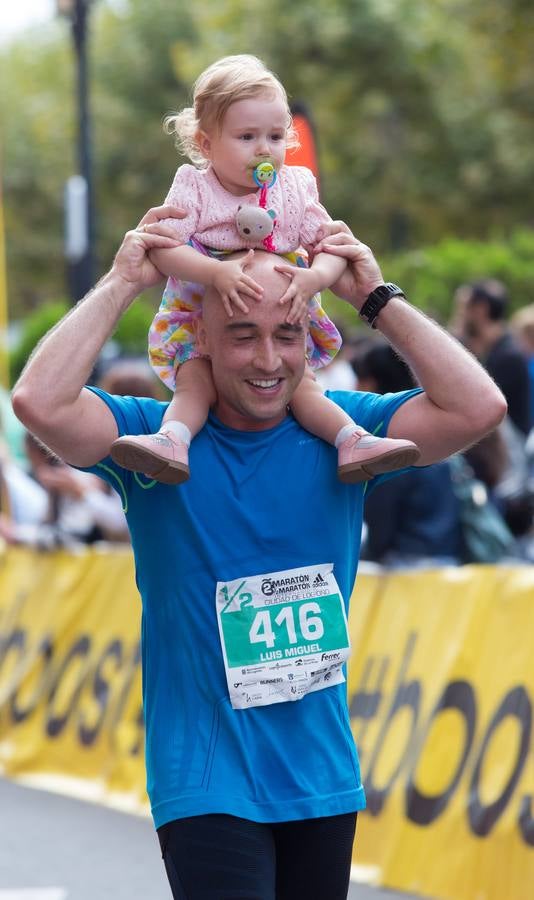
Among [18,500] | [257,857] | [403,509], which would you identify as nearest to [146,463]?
[257,857]

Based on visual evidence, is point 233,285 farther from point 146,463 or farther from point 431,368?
point 431,368

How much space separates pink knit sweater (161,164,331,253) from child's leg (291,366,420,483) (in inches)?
14.2

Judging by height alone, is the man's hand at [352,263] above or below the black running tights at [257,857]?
above

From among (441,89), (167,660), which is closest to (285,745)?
(167,660)

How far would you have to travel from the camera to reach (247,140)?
3807 mm

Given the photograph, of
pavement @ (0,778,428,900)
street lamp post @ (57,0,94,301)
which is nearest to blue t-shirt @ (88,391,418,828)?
pavement @ (0,778,428,900)

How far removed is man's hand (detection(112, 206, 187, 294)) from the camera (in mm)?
3762

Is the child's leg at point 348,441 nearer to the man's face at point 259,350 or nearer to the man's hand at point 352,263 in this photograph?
the man's face at point 259,350

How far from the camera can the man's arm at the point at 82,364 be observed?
3.70 m

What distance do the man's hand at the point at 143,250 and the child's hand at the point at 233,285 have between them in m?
0.16

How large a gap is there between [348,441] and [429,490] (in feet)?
12.6

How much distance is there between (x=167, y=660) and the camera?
3703mm

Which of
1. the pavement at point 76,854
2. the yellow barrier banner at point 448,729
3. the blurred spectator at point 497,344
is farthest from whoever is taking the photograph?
the blurred spectator at point 497,344

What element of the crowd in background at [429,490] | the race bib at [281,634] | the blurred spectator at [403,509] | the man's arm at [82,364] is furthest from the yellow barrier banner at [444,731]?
the man's arm at [82,364]
